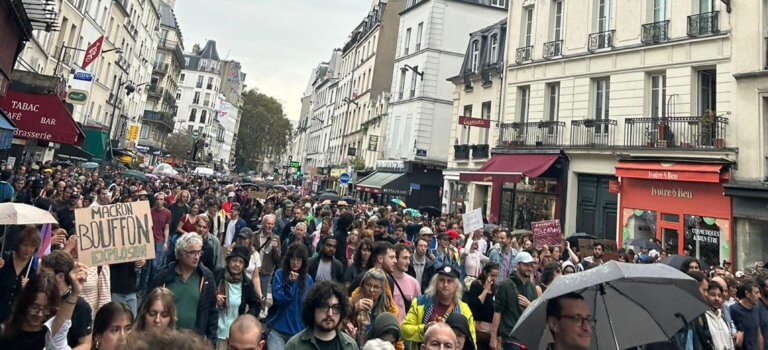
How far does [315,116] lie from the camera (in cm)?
6594

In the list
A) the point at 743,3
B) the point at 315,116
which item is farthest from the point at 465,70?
the point at 315,116

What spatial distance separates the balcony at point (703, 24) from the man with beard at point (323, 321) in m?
15.9

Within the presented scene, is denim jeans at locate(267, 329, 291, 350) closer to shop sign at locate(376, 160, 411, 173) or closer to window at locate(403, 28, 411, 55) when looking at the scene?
shop sign at locate(376, 160, 411, 173)

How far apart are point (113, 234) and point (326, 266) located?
2.62 metres

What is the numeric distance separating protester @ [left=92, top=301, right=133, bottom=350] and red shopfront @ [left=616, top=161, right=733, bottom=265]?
590 inches

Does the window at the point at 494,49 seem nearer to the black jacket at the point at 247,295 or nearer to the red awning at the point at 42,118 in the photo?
the red awning at the point at 42,118

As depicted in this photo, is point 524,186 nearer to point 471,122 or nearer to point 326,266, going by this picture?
point 471,122

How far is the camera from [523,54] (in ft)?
67.8

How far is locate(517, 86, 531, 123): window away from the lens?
67.4ft

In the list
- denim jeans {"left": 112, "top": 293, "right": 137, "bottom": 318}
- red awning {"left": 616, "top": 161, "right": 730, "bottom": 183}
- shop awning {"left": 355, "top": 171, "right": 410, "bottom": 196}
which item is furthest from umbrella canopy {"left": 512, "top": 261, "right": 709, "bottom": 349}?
shop awning {"left": 355, "top": 171, "right": 410, "bottom": 196}

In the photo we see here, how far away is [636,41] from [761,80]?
14.1 ft

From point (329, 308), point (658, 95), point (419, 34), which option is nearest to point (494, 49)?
point (658, 95)

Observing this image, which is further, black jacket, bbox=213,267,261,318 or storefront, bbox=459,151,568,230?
storefront, bbox=459,151,568,230

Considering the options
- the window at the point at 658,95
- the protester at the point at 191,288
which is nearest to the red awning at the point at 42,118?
the protester at the point at 191,288
